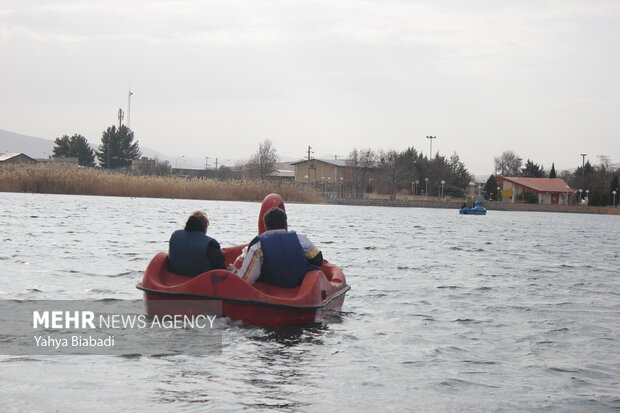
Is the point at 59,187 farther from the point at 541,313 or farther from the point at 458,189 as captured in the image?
the point at 458,189

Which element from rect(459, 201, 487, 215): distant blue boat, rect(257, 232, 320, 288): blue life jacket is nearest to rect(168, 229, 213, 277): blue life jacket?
rect(257, 232, 320, 288): blue life jacket

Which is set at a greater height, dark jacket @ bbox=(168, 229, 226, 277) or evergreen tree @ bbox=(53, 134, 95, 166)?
evergreen tree @ bbox=(53, 134, 95, 166)

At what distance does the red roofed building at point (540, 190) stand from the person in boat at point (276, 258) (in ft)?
393

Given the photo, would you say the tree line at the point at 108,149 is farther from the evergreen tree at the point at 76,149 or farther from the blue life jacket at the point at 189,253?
the blue life jacket at the point at 189,253

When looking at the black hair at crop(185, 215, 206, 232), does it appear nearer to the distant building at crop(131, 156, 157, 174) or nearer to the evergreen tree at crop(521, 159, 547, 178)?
the distant building at crop(131, 156, 157, 174)

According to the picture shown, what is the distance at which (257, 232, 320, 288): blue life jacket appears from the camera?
1074 cm

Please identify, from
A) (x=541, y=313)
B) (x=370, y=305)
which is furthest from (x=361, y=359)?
(x=541, y=313)

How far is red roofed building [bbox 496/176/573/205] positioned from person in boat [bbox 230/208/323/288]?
120m

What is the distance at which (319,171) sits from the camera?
13962 cm

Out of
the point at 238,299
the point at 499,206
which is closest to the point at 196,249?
the point at 238,299

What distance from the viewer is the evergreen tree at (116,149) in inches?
4779

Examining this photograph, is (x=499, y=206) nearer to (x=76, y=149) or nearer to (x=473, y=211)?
(x=473, y=211)

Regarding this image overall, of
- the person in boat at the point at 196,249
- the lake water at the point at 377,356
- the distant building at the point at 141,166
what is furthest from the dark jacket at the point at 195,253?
the distant building at the point at 141,166

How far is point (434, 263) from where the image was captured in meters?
24.2
